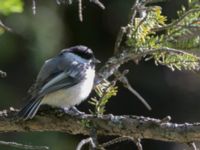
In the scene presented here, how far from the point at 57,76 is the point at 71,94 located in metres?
0.15

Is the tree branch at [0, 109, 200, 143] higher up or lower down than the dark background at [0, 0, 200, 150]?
higher up

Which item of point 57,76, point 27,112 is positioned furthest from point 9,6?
point 57,76

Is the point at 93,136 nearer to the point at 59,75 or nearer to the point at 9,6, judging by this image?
the point at 9,6

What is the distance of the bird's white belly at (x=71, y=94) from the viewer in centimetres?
390

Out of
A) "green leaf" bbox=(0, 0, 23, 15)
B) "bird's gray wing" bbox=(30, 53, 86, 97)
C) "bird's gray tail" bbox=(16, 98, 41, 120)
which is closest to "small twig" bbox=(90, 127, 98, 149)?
"bird's gray tail" bbox=(16, 98, 41, 120)

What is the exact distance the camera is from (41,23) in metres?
5.89

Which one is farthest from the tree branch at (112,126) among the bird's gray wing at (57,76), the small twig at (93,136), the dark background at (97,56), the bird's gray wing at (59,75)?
the dark background at (97,56)

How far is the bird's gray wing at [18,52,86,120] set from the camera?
3.81 meters

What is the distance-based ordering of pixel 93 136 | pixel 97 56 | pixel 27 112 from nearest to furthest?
pixel 93 136
pixel 27 112
pixel 97 56

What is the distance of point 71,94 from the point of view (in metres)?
4.00

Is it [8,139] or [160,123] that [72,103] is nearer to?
[160,123]

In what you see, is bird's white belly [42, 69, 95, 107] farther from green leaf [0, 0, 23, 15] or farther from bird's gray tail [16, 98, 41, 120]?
green leaf [0, 0, 23, 15]

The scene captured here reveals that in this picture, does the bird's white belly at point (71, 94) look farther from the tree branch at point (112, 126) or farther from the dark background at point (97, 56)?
the dark background at point (97, 56)

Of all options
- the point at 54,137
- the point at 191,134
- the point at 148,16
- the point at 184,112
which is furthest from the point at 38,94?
the point at 184,112
